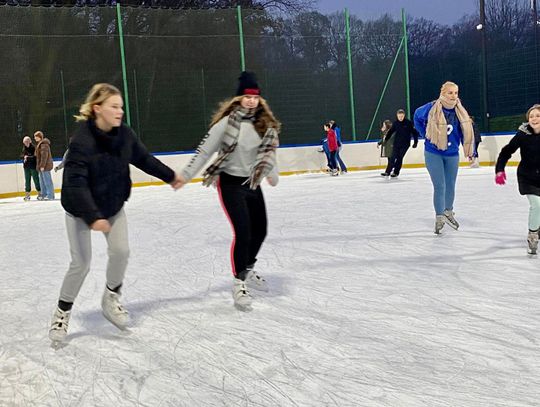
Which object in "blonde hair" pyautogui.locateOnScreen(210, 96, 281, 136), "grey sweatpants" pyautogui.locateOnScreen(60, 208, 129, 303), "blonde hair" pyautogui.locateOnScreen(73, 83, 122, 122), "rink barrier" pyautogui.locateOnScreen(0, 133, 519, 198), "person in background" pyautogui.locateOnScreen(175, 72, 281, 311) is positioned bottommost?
"rink barrier" pyautogui.locateOnScreen(0, 133, 519, 198)

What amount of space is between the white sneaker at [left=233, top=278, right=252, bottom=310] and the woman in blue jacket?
3.01 meters

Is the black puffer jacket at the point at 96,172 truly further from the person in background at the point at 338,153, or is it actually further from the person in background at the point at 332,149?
the person in background at the point at 338,153

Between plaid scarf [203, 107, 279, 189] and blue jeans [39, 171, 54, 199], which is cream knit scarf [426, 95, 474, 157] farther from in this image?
blue jeans [39, 171, 54, 199]

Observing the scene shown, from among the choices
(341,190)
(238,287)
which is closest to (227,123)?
(238,287)

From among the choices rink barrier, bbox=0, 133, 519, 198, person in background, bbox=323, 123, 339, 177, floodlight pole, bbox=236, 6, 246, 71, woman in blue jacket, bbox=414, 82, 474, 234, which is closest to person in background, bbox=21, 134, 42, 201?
rink barrier, bbox=0, 133, 519, 198

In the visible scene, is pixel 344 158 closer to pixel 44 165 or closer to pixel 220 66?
pixel 220 66

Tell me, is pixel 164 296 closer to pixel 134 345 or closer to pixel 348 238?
pixel 134 345

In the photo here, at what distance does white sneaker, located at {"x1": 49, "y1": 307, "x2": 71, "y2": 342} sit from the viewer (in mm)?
3539

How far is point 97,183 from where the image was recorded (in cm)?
343

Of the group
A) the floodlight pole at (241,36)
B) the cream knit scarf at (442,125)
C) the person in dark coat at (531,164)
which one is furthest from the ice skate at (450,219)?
the floodlight pole at (241,36)

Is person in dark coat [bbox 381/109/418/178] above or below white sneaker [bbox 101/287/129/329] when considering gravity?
above

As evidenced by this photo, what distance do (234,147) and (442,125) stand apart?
300 cm

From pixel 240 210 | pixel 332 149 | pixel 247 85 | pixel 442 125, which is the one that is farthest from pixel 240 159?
pixel 332 149

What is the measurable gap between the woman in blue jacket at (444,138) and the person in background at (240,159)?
9.17ft
